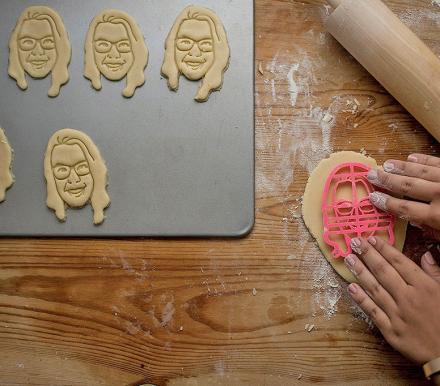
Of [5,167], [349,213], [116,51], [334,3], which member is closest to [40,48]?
[116,51]

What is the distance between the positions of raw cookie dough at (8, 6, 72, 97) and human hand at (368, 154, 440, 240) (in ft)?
2.28

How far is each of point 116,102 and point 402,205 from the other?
626 mm

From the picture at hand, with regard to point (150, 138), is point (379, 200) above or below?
below

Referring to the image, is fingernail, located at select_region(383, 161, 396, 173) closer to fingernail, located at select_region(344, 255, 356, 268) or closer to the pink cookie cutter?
the pink cookie cutter

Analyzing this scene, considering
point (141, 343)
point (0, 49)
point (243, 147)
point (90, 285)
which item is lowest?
point (141, 343)

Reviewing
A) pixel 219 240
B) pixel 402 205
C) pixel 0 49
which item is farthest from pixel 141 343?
pixel 0 49

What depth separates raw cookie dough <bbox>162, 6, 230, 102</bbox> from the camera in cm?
114

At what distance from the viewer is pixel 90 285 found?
109 centimetres

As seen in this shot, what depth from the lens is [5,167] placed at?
1.12 metres

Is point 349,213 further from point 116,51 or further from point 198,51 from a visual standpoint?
point 116,51

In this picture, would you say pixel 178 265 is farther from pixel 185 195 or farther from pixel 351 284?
pixel 351 284

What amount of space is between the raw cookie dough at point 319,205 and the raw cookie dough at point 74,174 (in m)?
0.42

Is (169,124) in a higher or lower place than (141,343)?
higher

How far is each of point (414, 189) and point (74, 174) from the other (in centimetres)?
68
